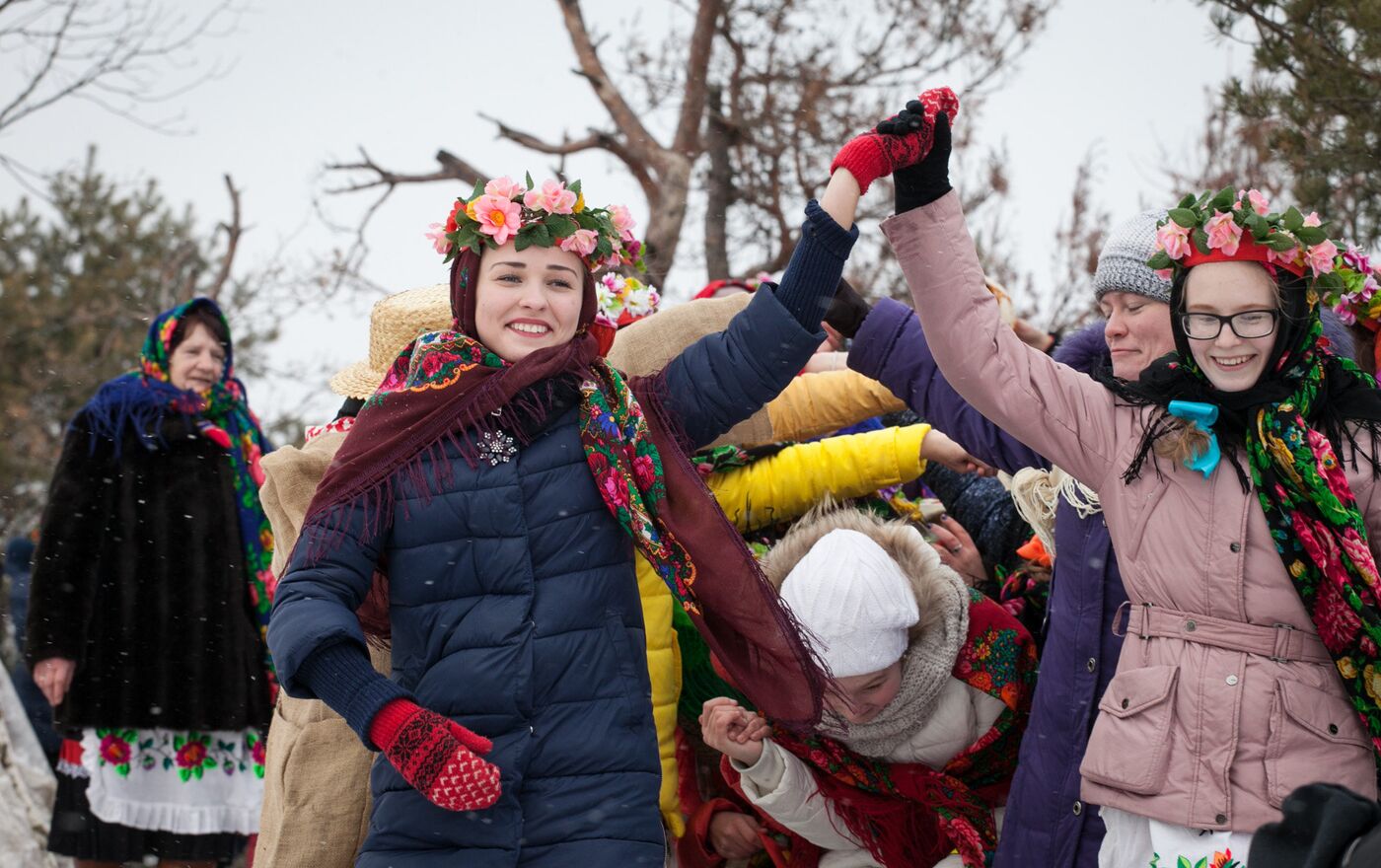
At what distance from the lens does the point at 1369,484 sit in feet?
8.92

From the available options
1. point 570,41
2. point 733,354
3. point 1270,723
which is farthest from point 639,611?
point 570,41

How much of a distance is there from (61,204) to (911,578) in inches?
451

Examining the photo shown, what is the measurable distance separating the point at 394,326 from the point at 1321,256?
2.40m

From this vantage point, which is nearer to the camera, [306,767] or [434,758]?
[434,758]

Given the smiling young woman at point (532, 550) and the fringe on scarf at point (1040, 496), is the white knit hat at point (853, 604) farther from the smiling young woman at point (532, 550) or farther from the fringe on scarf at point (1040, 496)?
the smiling young woman at point (532, 550)

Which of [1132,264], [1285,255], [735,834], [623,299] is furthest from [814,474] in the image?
[1285,255]

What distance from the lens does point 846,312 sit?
3.37m

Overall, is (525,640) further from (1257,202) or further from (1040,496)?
(1257,202)

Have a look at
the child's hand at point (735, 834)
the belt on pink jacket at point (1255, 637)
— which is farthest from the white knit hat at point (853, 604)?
the belt on pink jacket at point (1255, 637)

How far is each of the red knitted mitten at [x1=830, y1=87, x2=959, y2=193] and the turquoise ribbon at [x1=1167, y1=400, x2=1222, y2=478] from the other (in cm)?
73

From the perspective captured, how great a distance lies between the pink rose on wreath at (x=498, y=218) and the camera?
2.96 m

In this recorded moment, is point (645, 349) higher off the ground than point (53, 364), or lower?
lower

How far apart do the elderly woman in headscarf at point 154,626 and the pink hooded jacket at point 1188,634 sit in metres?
3.37

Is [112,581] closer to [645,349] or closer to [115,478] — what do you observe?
[115,478]
